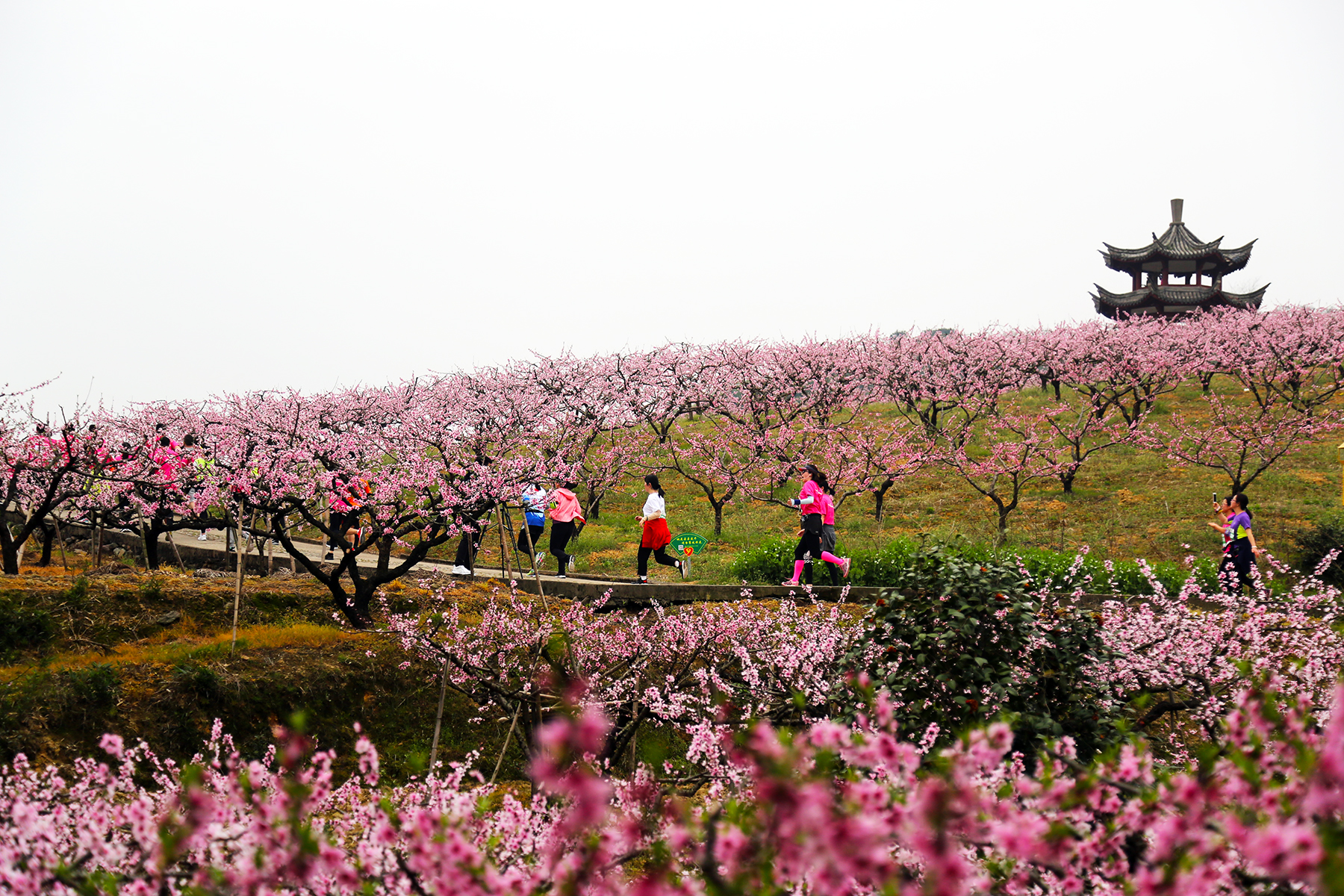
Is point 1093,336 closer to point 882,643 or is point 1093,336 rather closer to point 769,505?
point 769,505

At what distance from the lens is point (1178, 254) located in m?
39.2

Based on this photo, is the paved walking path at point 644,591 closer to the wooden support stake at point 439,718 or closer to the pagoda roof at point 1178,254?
the wooden support stake at point 439,718

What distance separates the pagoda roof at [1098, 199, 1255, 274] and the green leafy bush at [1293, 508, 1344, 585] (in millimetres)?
28139

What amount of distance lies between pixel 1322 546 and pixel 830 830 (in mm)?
17239

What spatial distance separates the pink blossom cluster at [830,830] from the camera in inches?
67.1

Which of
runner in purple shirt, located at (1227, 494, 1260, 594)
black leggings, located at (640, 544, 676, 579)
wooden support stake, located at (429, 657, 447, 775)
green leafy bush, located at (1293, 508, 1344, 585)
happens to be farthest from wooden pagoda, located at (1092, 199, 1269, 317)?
wooden support stake, located at (429, 657, 447, 775)

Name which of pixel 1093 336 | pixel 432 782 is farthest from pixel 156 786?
pixel 1093 336

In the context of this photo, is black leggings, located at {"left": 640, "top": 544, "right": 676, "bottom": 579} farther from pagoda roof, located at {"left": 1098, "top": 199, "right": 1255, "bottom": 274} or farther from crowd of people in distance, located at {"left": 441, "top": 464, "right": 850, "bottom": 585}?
pagoda roof, located at {"left": 1098, "top": 199, "right": 1255, "bottom": 274}

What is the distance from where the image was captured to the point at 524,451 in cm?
2078

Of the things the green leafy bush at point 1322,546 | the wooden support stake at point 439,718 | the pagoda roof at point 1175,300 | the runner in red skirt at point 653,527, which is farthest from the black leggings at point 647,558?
the pagoda roof at point 1175,300

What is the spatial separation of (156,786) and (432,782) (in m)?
4.89

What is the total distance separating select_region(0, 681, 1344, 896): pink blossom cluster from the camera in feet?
5.59

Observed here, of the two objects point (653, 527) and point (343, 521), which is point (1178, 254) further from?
point (343, 521)

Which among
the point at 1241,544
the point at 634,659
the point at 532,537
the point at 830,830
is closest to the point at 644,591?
the point at 634,659
